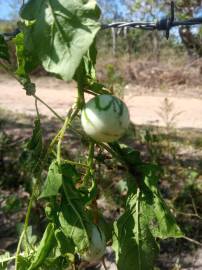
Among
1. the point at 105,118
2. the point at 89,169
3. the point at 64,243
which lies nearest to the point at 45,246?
the point at 64,243

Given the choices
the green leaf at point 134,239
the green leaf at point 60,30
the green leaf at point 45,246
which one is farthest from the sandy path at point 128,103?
the green leaf at point 60,30

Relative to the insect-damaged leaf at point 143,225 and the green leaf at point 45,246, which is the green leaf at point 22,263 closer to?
the green leaf at point 45,246

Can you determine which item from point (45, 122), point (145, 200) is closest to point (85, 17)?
point (145, 200)

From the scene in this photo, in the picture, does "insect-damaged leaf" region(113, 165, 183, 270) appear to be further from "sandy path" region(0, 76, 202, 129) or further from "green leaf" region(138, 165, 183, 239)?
"sandy path" region(0, 76, 202, 129)

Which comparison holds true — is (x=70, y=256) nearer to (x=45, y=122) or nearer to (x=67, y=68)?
(x=67, y=68)

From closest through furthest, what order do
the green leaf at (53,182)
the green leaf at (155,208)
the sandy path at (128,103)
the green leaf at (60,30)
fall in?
the green leaf at (60,30)
the green leaf at (53,182)
the green leaf at (155,208)
the sandy path at (128,103)

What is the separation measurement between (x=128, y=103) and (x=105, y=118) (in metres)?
6.65

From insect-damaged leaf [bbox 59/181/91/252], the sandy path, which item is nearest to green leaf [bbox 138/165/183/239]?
insect-damaged leaf [bbox 59/181/91/252]

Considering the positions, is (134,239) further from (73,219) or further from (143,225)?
(73,219)

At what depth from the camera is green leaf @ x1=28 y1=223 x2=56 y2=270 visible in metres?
0.85

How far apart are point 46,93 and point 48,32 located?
315 inches

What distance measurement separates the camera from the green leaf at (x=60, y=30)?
2.20ft

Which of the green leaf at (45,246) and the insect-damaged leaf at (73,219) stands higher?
the insect-damaged leaf at (73,219)

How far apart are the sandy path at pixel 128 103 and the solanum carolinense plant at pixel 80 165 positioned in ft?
15.3
